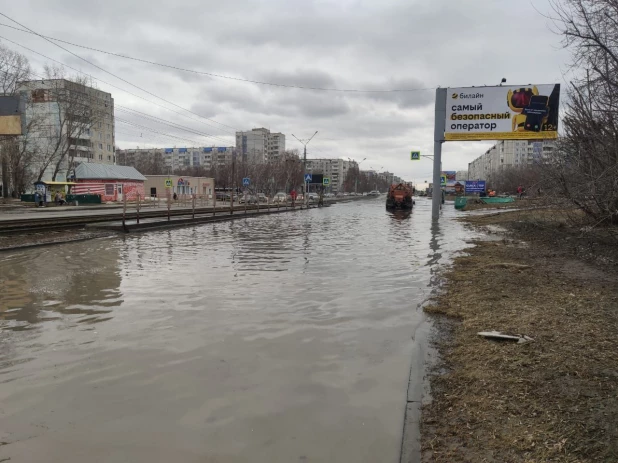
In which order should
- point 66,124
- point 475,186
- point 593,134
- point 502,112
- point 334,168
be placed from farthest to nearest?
point 334,168
point 475,186
point 66,124
point 502,112
point 593,134

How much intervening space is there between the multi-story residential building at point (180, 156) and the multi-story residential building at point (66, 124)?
3067 cm

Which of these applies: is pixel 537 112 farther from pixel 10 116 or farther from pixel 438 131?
pixel 10 116

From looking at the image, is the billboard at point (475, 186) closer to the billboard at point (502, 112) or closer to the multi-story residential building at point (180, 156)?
the multi-story residential building at point (180, 156)

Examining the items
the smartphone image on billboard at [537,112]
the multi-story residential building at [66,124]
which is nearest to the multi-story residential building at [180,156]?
the multi-story residential building at [66,124]

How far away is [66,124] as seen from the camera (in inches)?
2373

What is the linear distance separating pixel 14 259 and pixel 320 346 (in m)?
10.8

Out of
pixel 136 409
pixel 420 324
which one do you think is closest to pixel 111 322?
pixel 136 409

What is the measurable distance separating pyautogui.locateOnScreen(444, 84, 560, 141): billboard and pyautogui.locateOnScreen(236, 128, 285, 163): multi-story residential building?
9617cm

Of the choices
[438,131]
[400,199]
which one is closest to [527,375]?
[438,131]

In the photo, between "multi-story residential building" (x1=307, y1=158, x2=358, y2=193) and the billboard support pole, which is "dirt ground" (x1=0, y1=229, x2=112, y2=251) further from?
"multi-story residential building" (x1=307, y1=158, x2=358, y2=193)

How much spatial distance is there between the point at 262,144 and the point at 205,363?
14620 centimetres

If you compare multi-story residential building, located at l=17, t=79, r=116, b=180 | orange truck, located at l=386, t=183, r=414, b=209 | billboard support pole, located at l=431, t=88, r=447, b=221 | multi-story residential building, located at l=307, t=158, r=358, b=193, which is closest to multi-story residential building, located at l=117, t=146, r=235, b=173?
multi-story residential building, located at l=17, t=79, r=116, b=180

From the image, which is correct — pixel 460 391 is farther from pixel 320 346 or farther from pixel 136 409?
pixel 136 409

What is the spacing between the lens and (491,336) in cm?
500
